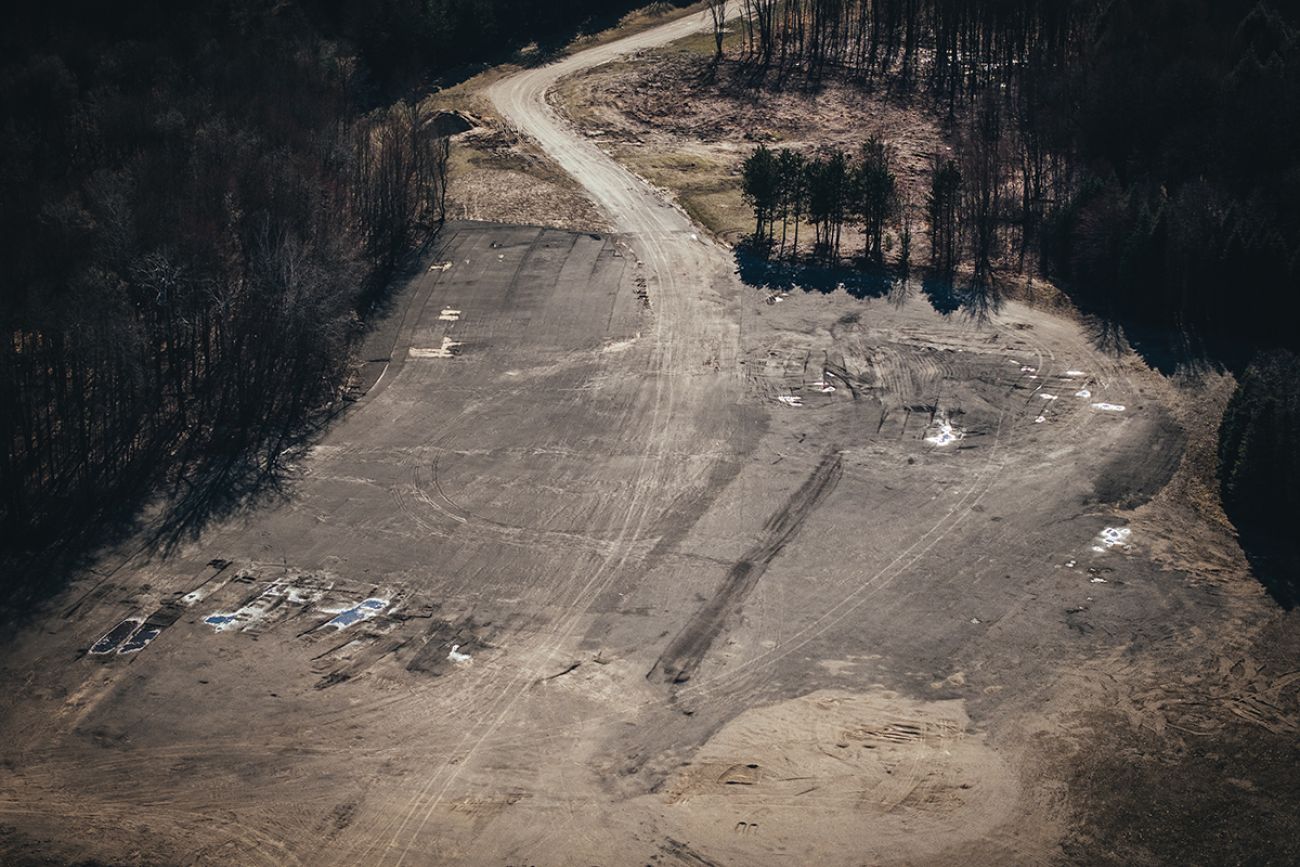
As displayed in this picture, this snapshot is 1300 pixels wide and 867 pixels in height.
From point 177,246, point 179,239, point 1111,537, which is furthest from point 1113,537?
point 179,239

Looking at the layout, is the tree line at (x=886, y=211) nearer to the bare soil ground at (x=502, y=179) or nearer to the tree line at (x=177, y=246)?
the bare soil ground at (x=502, y=179)

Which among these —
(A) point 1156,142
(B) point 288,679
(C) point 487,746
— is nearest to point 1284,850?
(C) point 487,746

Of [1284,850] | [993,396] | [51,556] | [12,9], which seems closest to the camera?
[1284,850]

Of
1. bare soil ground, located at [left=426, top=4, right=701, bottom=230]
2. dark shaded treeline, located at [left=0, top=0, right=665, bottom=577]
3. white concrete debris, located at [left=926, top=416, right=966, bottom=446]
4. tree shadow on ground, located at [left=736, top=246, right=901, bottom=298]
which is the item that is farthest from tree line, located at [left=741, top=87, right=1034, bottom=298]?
dark shaded treeline, located at [left=0, top=0, right=665, bottom=577]

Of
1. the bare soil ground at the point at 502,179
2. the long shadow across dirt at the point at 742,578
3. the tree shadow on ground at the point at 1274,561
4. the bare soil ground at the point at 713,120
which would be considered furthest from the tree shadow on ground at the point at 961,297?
the bare soil ground at the point at 502,179

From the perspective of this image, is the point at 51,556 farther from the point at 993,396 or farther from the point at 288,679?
the point at 993,396

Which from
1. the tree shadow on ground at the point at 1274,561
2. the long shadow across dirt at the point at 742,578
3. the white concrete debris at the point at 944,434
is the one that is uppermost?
the white concrete debris at the point at 944,434

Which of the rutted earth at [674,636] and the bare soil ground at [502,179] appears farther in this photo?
the bare soil ground at [502,179]
